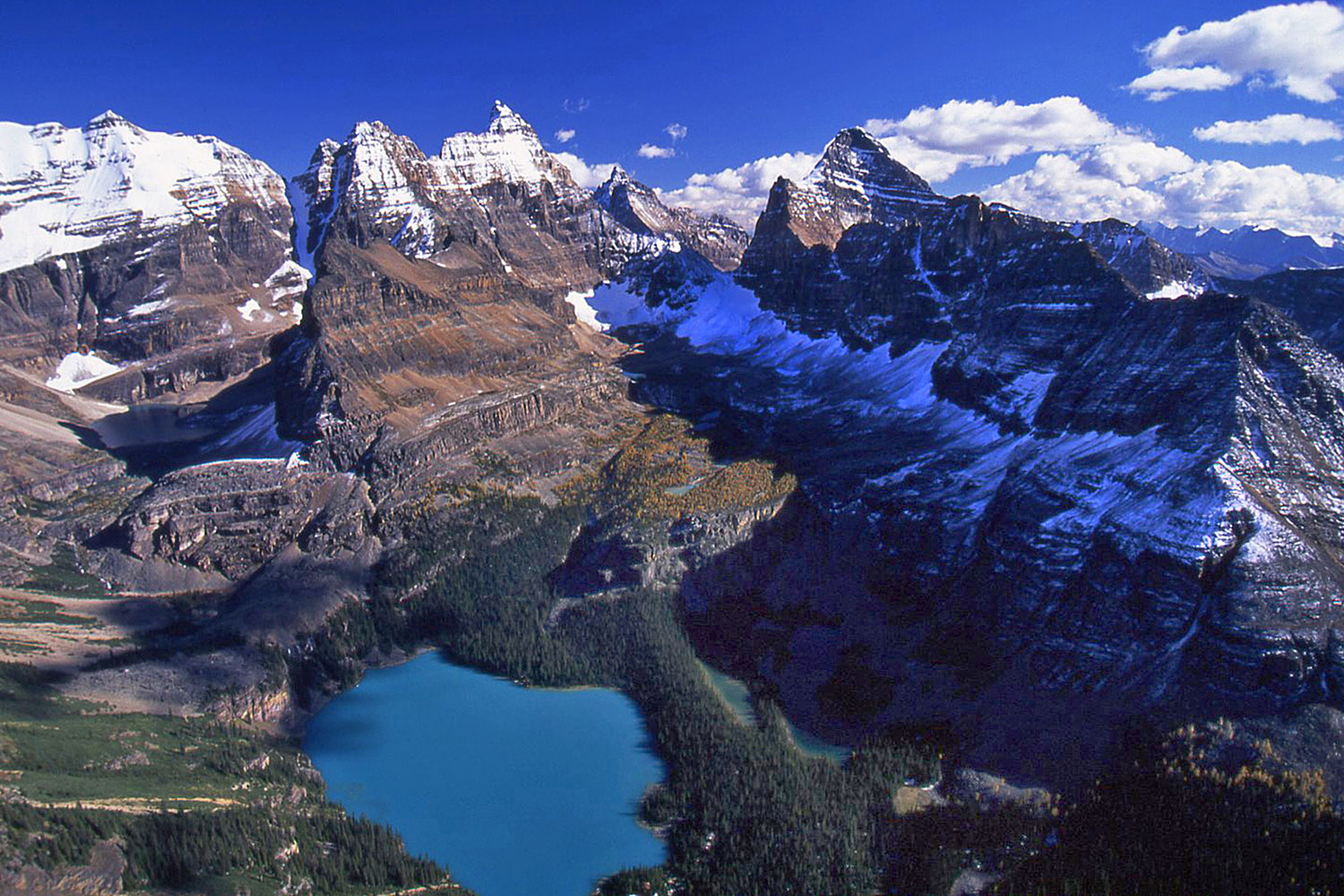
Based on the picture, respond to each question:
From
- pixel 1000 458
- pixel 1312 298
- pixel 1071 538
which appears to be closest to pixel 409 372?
pixel 1000 458

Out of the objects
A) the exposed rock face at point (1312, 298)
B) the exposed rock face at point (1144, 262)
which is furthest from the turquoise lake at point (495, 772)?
the exposed rock face at point (1144, 262)

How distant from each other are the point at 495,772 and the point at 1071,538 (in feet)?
202

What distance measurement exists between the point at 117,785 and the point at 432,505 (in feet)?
219

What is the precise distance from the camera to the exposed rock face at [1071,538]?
76.4 meters

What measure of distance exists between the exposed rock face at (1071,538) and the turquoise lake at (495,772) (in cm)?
2062

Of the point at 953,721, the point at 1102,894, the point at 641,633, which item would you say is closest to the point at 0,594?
the point at 641,633

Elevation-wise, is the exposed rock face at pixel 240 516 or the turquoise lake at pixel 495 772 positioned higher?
the exposed rock face at pixel 240 516

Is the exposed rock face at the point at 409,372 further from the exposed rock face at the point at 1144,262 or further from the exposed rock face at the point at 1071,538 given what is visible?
the exposed rock face at the point at 1144,262

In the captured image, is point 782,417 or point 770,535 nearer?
point 770,535

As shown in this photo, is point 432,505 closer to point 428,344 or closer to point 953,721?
point 428,344

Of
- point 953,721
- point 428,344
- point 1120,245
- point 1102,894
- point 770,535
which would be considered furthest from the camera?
point 1120,245

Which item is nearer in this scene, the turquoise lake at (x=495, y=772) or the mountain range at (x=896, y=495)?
the turquoise lake at (x=495, y=772)

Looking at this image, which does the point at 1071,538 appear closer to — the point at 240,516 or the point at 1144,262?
the point at 1144,262

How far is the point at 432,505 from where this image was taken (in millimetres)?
130750
